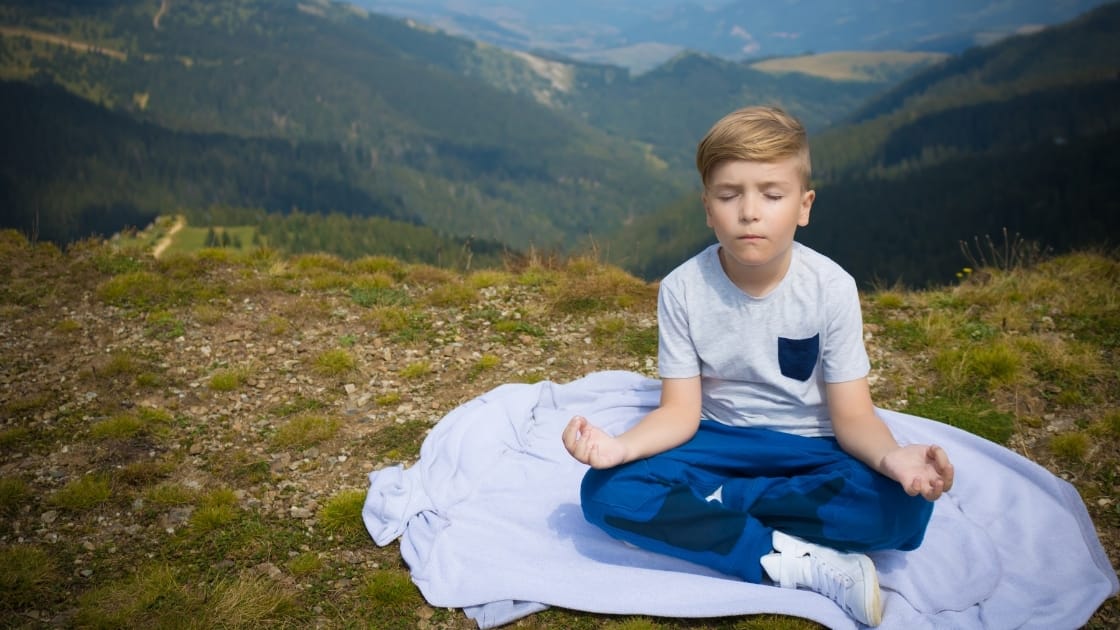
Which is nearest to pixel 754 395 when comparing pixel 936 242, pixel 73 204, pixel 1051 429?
pixel 1051 429

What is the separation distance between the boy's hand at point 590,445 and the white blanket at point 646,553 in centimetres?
98

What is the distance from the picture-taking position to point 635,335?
860 centimetres

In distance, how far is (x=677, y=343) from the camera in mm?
4230

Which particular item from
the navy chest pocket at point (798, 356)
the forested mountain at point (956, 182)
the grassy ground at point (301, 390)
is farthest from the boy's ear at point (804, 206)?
the forested mountain at point (956, 182)

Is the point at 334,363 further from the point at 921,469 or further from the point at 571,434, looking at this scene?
the point at 921,469

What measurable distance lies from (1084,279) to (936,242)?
384ft

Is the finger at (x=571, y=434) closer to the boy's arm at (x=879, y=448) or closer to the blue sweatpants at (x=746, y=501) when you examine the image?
the blue sweatpants at (x=746, y=501)

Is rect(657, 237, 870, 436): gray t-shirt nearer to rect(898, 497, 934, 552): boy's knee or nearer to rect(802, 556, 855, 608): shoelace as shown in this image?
rect(898, 497, 934, 552): boy's knee

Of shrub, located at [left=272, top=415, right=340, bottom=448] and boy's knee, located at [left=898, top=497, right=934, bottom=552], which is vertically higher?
boy's knee, located at [left=898, top=497, right=934, bottom=552]

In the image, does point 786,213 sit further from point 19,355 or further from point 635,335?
point 19,355

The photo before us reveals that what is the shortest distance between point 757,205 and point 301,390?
218 inches

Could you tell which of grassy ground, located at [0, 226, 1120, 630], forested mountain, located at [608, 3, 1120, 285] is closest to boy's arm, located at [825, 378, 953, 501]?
grassy ground, located at [0, 226, 1120, 630]

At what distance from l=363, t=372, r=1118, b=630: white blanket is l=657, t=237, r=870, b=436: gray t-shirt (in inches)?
42.1

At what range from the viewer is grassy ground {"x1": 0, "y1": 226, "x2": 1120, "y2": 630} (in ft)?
15.1
